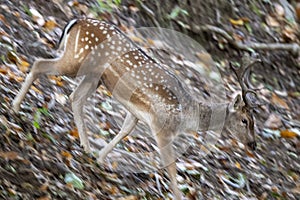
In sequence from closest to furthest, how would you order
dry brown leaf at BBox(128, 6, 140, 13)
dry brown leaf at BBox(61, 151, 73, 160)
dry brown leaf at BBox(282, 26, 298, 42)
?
dry brown leaf at BBox(61, 151, 73, 160), dry brown leaf at BBox(128, 6, 140, 13), dry brown leaf at BBox(282, 26, 298, 42)

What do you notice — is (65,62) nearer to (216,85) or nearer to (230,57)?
(216,85)

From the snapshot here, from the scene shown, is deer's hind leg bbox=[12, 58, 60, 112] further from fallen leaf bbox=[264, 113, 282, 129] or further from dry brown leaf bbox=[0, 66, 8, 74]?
fallen leaf bbox=[264, 113, 282, 129]

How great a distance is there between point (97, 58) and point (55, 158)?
2.79 ft

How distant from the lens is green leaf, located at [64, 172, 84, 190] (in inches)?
234

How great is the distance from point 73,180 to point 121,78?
89 cm

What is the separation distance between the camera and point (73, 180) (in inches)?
236

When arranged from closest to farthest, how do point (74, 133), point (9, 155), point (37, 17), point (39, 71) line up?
1. point (9, 155)
2. point (39, 71)
3. point (74, 133)
4. point (37, 17)

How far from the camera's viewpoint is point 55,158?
615 cm

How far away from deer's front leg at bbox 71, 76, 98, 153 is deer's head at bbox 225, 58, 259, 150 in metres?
1.33

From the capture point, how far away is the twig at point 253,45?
10.5 metres

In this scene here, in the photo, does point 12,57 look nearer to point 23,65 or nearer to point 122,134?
point 23,65

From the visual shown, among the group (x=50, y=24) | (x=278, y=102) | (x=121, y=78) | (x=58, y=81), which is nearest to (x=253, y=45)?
(x=278, y=102)

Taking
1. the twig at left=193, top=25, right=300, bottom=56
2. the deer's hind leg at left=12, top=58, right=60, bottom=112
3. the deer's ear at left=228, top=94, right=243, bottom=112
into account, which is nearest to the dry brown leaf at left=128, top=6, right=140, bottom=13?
the twig at left=193, top=25, right=300, bottom=56

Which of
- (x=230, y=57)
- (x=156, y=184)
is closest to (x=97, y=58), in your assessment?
(x=156, y=184)
